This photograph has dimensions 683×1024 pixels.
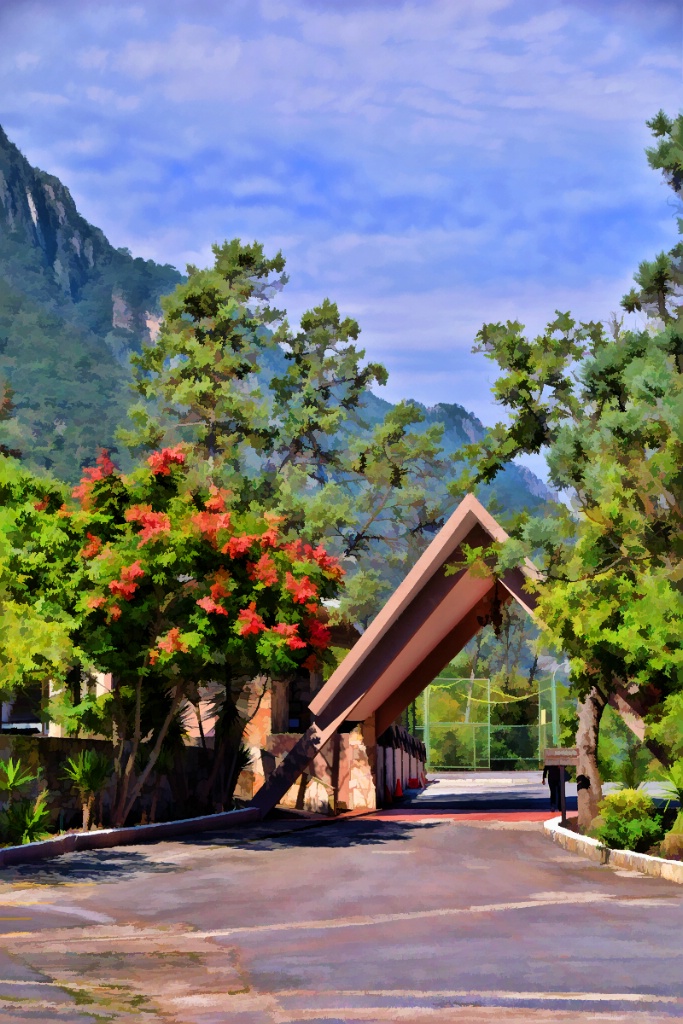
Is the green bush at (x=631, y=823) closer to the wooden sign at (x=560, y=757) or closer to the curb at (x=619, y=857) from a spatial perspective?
the curb at (x=619, y=857)

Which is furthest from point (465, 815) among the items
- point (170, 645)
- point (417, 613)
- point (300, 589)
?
point (170, 645)

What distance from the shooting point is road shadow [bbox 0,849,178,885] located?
1505 cm

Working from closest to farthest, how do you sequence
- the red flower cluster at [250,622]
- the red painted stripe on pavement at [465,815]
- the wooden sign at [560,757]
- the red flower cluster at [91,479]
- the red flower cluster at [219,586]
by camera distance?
the wooden sign at [560,757] < the red flower cluster at [219,586] < the red flower cluster at [250,622] < the red flower cluster at [91,479] < the red painted stripe on pavement at [465,815]

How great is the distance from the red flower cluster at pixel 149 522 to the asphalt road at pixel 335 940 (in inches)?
195

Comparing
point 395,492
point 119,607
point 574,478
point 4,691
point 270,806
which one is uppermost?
point 395,492

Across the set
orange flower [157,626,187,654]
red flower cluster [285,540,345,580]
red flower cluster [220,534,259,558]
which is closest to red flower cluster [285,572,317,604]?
red flower cluster [285,540,345,580]

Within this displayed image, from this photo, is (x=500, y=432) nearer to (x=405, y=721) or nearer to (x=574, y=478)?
(x=574, y=478)

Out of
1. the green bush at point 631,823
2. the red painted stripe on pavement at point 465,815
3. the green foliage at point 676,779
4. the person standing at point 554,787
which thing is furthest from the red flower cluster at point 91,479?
the person standing at point 554,787

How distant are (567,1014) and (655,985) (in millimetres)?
1107

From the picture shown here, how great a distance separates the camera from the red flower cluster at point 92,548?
837 inches

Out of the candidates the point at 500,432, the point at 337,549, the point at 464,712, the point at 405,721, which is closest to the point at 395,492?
the point at 337,549

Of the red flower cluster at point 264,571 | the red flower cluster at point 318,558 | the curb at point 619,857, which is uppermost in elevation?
the red flower cluster at point 318,558

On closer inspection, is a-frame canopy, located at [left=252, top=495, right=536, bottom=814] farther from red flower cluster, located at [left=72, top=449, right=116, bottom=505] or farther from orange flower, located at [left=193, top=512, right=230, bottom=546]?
red flower cluster, located at [left=72, top=449, right=116, bottom=505]

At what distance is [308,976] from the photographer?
27.2 feet
